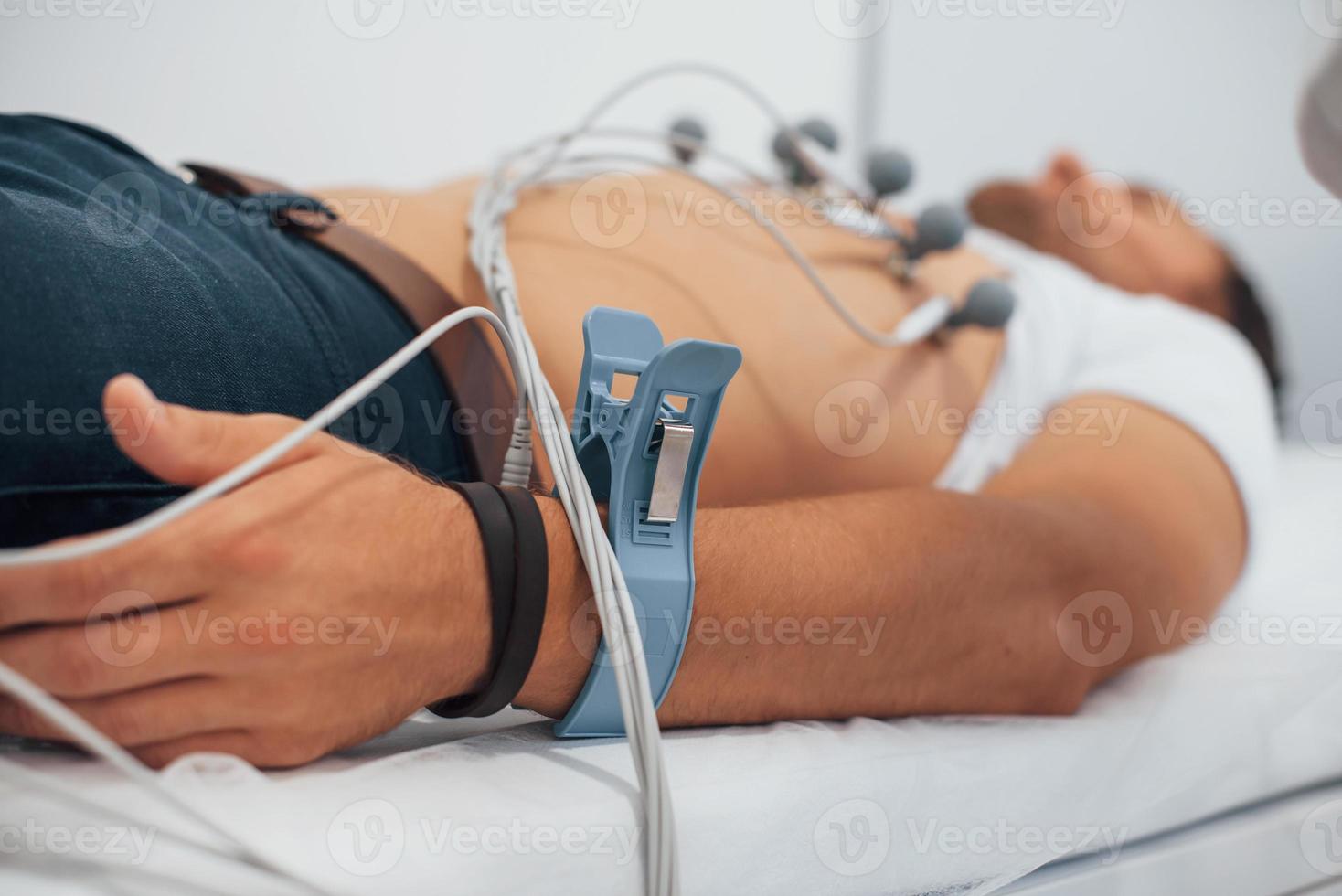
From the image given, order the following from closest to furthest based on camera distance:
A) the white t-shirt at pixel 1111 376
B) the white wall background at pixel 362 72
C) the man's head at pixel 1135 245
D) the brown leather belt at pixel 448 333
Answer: the brown leather belt at pixel 448 333
the white t-shirt at pixel 1111 376
the white wall background at pixel 362 72
the man's head at pixel 1135 245

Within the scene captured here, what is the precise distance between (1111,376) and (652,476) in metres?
0.70

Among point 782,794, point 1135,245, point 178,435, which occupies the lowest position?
point 782,794

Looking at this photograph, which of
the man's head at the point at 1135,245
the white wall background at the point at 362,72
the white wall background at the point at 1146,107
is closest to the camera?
the white wall background at the point at 362,72

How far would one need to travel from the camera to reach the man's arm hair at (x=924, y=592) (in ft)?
1.75

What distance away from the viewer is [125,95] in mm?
1130

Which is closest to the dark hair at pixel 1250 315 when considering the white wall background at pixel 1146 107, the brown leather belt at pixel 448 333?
the white wall background at pixel 1146 107

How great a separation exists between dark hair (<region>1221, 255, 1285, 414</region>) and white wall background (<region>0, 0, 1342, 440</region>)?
161 millimetres

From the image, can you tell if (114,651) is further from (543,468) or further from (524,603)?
(543,468)

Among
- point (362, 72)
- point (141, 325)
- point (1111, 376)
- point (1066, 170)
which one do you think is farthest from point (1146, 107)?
point (141, 325)

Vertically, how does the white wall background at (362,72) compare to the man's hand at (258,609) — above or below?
above

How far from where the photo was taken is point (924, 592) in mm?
616

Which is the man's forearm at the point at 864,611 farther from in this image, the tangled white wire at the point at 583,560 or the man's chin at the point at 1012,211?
the man's chin at the point at 1012,211

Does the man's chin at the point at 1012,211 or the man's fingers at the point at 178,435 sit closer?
the man's fingers at the point at 178,435

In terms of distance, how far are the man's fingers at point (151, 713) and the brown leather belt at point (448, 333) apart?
0.89ft
